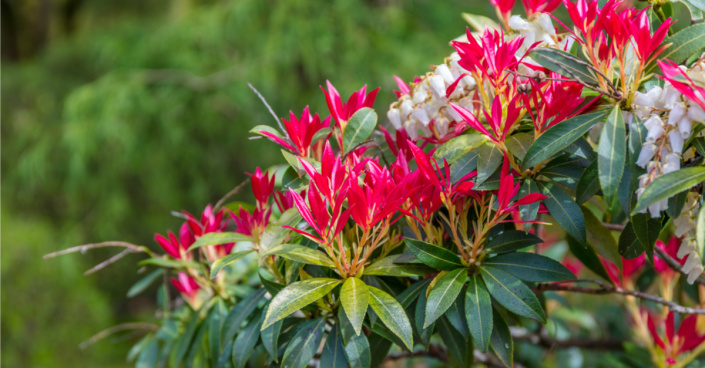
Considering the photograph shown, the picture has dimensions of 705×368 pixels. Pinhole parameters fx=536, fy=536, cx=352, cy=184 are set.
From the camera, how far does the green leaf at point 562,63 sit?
1.57 ft

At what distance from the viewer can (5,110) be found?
10.8ft

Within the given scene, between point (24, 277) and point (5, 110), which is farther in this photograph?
point (5, 110)

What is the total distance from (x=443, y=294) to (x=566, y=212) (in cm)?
13

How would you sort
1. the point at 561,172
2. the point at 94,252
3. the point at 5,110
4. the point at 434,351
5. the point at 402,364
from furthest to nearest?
the point at 5,110 → the point at 94,252 → the point at 402,364 → the point at 434,351 → the point at 561,172

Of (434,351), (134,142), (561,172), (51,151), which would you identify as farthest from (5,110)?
(561,172)

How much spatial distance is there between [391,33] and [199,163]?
1148 mm

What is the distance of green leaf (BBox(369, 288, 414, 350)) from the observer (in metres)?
0.46

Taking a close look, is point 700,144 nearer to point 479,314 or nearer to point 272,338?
point 479,314

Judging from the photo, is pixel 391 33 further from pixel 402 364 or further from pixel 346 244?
pixel 346 244

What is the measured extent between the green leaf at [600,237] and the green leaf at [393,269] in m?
0.19

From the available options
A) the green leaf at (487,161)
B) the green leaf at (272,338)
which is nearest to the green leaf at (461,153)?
the green leaf at (487,161)

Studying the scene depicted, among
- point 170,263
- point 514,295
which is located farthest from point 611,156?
point 170,263

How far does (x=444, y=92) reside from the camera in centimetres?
53

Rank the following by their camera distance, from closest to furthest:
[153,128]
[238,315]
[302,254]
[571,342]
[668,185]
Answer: [668,185], [302,254], [238,315], [571,342], [153,128]
